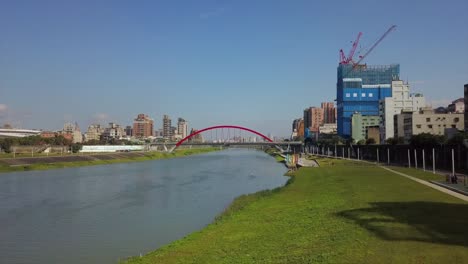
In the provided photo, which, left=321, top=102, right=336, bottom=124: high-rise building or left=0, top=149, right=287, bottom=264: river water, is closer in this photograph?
left=0, top=149, right=287, bottom=264: river water

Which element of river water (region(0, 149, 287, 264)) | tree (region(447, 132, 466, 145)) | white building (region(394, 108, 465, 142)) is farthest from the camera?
white building (region(394, 108, 465, 142))

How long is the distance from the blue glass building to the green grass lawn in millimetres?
93660

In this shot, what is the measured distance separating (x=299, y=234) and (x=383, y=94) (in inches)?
4092

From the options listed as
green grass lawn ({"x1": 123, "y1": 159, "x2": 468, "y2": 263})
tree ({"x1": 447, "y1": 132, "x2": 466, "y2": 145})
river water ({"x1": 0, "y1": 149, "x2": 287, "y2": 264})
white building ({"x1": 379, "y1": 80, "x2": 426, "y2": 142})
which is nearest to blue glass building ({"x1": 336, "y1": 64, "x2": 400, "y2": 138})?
white building ({"x1": 379, "y1": 80, "x2": 426, "y2": 142})

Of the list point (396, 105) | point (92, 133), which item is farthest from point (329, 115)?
point (396, 105)

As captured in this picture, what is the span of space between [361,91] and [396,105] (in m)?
23.1

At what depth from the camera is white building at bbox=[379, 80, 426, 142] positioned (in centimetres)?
8206

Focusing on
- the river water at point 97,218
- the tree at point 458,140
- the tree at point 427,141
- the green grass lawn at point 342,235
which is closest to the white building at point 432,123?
the tree at point 427,141

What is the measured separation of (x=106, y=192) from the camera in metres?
28.6

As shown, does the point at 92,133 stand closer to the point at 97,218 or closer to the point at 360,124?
the point at 360,124

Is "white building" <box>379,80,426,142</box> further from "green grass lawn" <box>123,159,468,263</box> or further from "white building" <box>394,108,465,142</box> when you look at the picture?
"green grass lawn" <box>123,159,468,263</box>

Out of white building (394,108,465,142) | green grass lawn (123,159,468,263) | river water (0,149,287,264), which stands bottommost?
river water (0,149,287,264)

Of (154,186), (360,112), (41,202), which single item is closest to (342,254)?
(41,202)

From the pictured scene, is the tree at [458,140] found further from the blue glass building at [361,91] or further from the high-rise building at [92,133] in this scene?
the high-rise building at [92,133]
